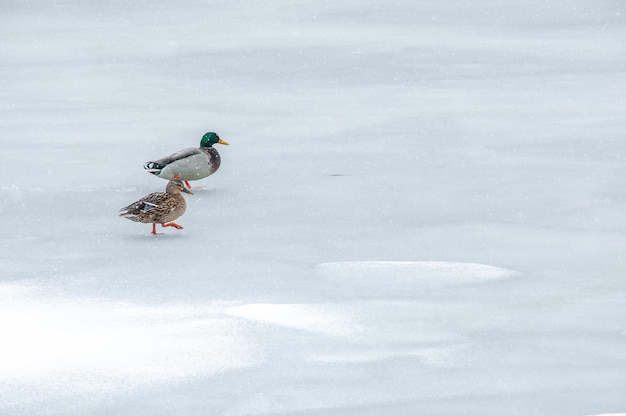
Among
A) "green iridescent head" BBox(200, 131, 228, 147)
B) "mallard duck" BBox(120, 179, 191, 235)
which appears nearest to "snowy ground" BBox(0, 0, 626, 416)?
"mallard duck" BBox(120, 179, 191, 235)

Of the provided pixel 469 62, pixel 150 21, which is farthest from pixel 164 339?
pixel 150 21

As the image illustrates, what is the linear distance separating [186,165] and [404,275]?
2.57m

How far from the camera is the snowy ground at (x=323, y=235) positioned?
18.3 ft

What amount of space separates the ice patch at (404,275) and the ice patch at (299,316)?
43 cm

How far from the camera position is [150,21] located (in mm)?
19344

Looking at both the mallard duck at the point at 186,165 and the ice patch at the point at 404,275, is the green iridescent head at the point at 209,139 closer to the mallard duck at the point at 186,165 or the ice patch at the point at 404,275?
the mallard duck at the point at 186,165

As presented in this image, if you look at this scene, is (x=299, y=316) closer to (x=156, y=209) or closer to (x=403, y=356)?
(x=403, y=356)

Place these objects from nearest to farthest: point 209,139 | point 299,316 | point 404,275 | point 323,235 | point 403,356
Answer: point 403,356, point 299,316, point 404,275, point 323,235, point 209,139

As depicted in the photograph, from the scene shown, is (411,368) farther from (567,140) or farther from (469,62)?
(469,62)

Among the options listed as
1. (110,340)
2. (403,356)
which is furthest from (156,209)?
(403,356)

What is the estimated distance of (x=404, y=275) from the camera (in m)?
7.11

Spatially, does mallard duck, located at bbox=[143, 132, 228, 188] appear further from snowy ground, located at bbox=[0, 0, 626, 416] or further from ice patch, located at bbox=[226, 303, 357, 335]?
ice patch, located at bbox=[226, 303, 357, 335]

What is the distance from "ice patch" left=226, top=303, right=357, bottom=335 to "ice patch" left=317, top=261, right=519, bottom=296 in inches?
17.0

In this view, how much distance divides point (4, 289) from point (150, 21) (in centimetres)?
1279
